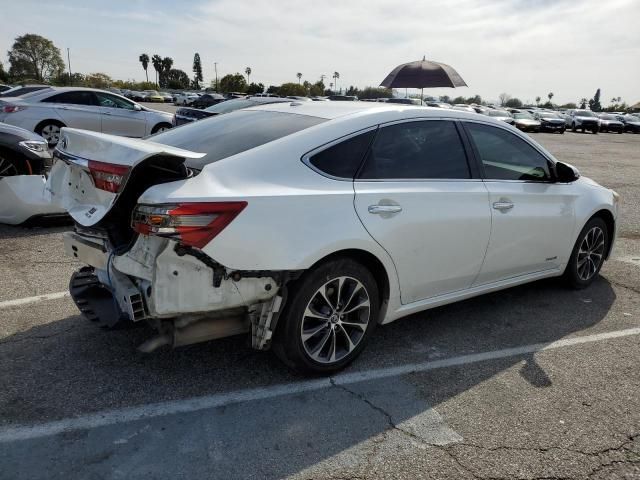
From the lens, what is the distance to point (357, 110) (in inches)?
143

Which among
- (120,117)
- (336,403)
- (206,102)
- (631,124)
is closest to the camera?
(336,403)

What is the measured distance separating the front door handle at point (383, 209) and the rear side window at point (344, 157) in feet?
0.77

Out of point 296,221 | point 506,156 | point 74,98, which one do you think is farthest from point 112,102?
point 296,221

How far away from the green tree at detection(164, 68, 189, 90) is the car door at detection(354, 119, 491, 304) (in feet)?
404

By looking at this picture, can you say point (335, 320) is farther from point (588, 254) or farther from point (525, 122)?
point (525, 122)

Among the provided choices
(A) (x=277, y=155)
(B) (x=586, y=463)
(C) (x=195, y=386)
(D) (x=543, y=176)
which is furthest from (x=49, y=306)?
(D) (x=543, y=176)

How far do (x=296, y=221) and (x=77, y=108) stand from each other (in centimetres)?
1170

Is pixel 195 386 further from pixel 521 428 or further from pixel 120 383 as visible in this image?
pixel 521 428

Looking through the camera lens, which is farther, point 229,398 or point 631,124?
point 631,124

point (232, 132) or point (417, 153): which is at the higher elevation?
point (232, 132)

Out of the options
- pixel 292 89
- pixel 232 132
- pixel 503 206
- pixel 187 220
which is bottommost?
pixel 503 206

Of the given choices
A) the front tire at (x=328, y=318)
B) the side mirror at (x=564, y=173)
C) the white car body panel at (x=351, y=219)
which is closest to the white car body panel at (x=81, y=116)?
the white car body panel at (x=351, y=219)

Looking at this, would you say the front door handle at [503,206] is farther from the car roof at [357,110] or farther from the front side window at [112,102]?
the front side window at [112,102]

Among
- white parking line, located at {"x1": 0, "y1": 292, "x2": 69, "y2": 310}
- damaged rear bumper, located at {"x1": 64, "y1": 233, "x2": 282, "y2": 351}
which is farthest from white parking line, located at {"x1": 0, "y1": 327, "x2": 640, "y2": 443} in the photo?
white parking line, located at {"x1": 0, "y1": 292, "x2": 69, "y2": 310}
